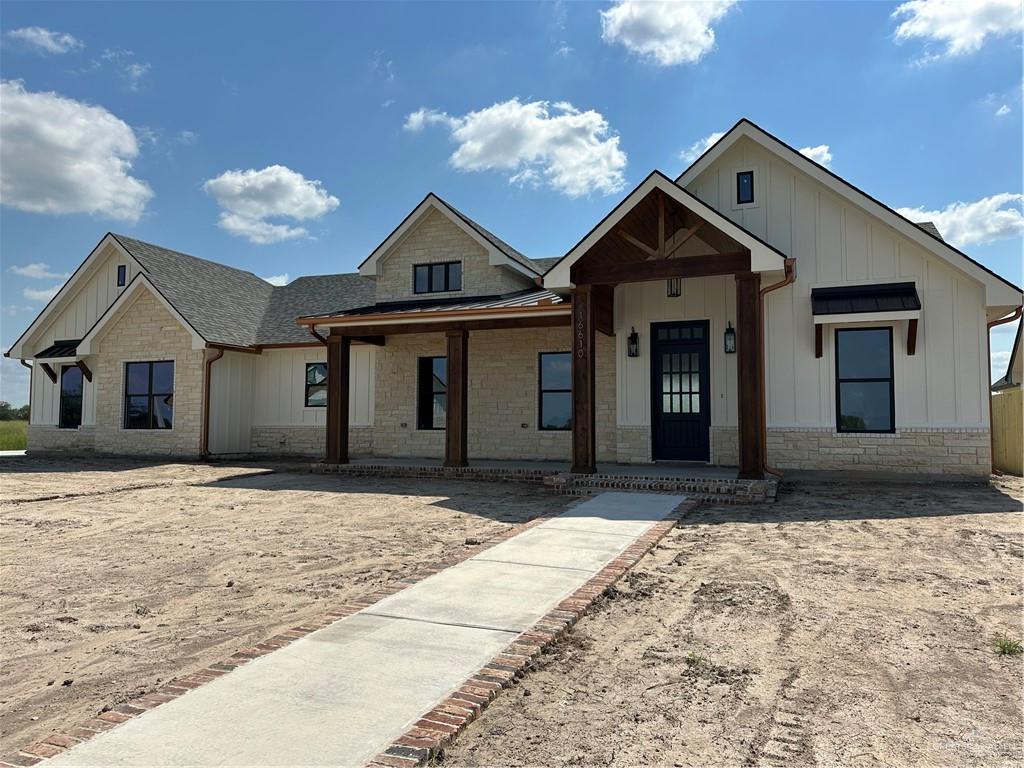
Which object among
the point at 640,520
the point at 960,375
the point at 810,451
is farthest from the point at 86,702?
the point at 960,375

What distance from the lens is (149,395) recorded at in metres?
18.5

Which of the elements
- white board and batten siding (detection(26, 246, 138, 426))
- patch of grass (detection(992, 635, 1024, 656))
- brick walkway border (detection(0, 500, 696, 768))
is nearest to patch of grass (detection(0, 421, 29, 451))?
white board and batten siding (detection(26, 246, 138, 426))

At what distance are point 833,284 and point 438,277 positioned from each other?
29.4 feet

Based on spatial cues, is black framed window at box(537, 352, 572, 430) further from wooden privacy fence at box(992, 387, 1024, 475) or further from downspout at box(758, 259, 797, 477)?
wooden privacy fence at box(992, 387, 1024, 475)

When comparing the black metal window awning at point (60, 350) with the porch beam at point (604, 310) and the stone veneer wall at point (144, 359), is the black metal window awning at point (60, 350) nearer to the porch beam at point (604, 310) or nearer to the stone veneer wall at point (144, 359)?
the stone veneer wall at point (144, 359)

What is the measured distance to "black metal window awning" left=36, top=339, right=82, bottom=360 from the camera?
19.8 m

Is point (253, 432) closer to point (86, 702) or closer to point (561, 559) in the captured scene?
point (561, 559)

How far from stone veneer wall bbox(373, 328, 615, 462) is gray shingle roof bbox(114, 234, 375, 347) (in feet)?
11.2

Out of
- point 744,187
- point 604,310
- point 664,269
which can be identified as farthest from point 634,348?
point 744,187

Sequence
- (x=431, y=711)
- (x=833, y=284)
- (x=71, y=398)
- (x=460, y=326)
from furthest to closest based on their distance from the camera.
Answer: (x=71, y=398) → (x=460, y=326) → (x=833, y=284) → (x=431, y=711)

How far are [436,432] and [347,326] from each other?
11.6 feet

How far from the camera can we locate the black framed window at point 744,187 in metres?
12.9

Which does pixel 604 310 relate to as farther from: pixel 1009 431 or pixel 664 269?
pixel 1009 431

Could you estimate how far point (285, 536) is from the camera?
7.80 m
